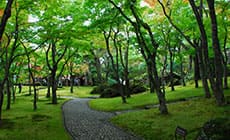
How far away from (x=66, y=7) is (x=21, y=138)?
10.8m

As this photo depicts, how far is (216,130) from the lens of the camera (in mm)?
7527

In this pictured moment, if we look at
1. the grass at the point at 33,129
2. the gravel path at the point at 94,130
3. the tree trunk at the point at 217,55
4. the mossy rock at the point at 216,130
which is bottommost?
the gravel path at the point at 94,130

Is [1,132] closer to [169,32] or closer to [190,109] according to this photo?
[190,109]

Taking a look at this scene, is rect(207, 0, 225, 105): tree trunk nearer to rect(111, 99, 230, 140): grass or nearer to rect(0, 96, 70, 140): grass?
rect(111, 99, 230, 140): grass

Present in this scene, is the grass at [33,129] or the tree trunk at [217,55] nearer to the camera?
the grass at [33,129]

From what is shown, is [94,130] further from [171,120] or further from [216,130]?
[216,130]

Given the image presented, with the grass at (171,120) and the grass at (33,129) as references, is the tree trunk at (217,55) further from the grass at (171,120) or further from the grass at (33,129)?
the grass at (33,129)

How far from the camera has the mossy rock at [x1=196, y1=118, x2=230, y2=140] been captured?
7.36m

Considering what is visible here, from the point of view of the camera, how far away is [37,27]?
1873 centimetres

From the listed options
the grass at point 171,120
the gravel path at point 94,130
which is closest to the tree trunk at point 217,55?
the grass at point 171,120

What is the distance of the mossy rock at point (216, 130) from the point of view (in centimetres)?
736

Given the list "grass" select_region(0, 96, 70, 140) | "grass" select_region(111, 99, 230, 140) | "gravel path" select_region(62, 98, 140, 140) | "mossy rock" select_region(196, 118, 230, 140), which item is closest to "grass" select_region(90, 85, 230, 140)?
"grass" select_region(111, 99, 230, 140)

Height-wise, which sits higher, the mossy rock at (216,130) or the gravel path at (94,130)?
the mossy rock at (216,130)

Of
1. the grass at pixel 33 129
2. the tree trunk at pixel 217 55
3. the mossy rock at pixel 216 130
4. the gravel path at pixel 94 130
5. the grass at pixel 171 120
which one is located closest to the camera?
the mossy rock at pixel 216 130
